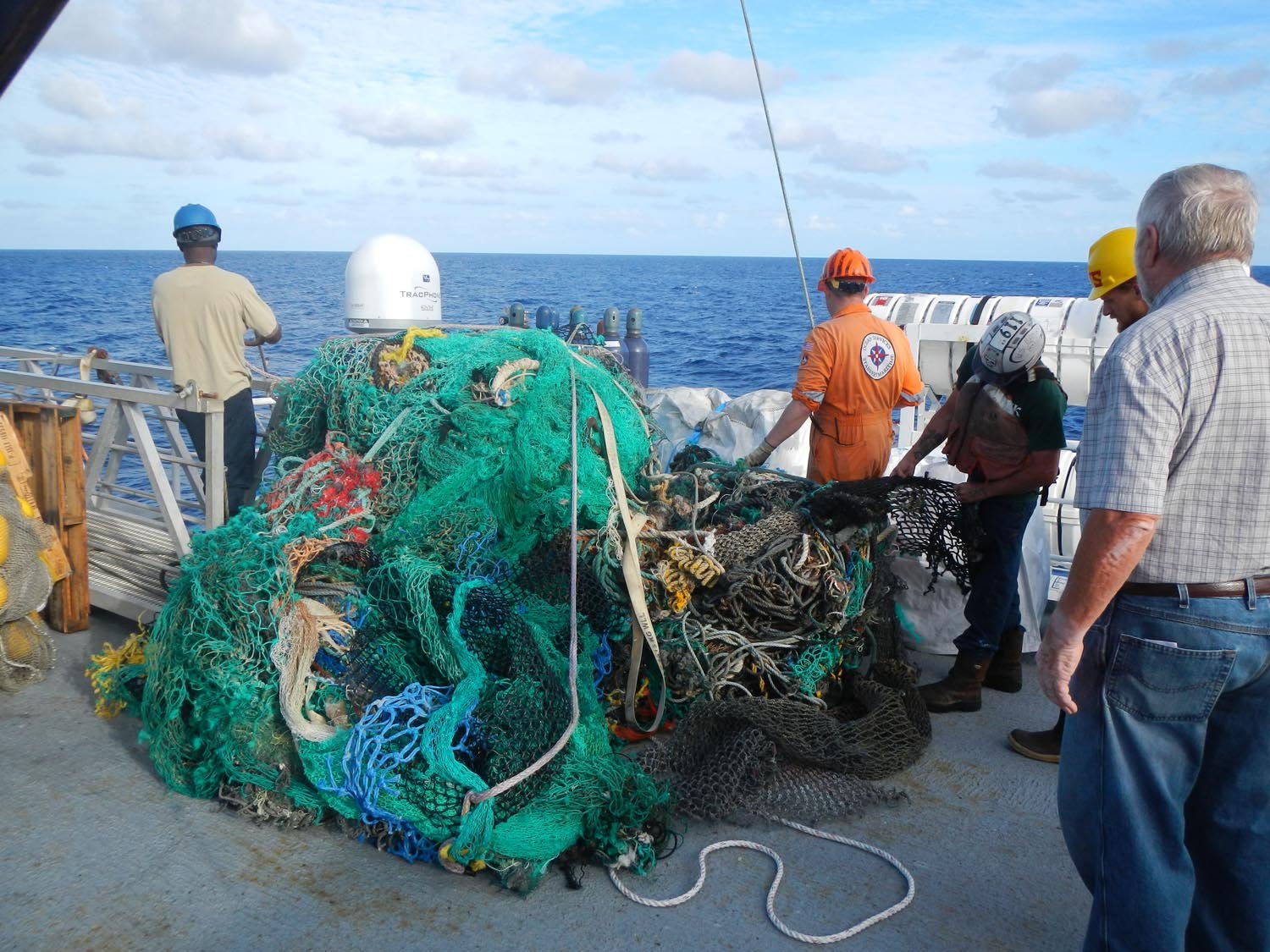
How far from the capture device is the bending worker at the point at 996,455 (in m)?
3.90

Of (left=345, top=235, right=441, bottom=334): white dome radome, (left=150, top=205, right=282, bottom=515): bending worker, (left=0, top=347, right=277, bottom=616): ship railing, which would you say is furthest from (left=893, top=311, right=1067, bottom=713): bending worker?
(left=150, top=205, right=282, bottom=515): bending worker

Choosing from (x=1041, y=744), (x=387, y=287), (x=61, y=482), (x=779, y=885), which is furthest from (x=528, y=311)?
(x=779, y=885)

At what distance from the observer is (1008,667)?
452cm

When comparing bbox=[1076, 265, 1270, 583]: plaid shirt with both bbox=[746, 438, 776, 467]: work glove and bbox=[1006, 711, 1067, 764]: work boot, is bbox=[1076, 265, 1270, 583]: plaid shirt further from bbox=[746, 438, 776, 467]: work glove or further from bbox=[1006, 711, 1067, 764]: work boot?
bbox=[746, 438, 776, 467]: work glove

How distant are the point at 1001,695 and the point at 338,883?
3.06 m

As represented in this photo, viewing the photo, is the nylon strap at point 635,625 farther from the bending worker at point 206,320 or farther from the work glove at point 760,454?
the bending worker at point 206,320

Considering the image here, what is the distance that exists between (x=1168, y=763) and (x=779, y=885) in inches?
49.0

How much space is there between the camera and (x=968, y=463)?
420 cm

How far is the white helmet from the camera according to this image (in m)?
3.84

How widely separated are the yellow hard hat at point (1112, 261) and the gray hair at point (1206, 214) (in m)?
1.41

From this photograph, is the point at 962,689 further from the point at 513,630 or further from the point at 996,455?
the point at 513,630

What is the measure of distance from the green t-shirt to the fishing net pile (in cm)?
49

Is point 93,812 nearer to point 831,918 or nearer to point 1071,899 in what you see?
point 831,918

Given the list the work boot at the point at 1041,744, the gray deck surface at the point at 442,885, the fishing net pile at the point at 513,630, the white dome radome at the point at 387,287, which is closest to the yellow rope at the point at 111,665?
the fishing net pile at the point at 513,630
